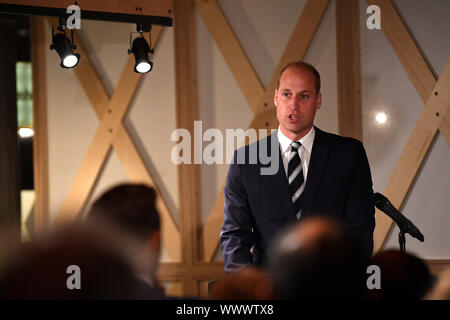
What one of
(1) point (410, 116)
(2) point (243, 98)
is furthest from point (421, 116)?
(2) point (243, 98)

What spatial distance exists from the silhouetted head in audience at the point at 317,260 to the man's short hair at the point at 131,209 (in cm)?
20

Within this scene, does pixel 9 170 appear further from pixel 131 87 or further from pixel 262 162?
pixel 262 162

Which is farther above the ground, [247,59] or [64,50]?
[247,59]

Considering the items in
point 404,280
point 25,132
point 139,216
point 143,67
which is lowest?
point 404,280

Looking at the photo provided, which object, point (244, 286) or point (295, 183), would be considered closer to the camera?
point (244, 286)

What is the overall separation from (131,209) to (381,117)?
4.16 meters

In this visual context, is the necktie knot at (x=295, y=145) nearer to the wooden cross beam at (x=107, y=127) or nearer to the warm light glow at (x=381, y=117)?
the warm light glow at (x=381, y=117)

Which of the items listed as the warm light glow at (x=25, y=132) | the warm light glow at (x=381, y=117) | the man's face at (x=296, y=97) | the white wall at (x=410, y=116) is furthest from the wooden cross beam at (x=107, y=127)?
the man's face at (x=296, y=97)

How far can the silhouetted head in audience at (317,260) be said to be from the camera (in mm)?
594

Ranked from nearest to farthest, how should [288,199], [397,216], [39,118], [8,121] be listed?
[397,216], [288,199], [39,118], [8,121]

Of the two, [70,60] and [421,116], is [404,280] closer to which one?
[70,60]

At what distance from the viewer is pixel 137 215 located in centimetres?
71

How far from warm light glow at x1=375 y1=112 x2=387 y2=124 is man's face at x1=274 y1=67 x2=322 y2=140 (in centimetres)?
232
